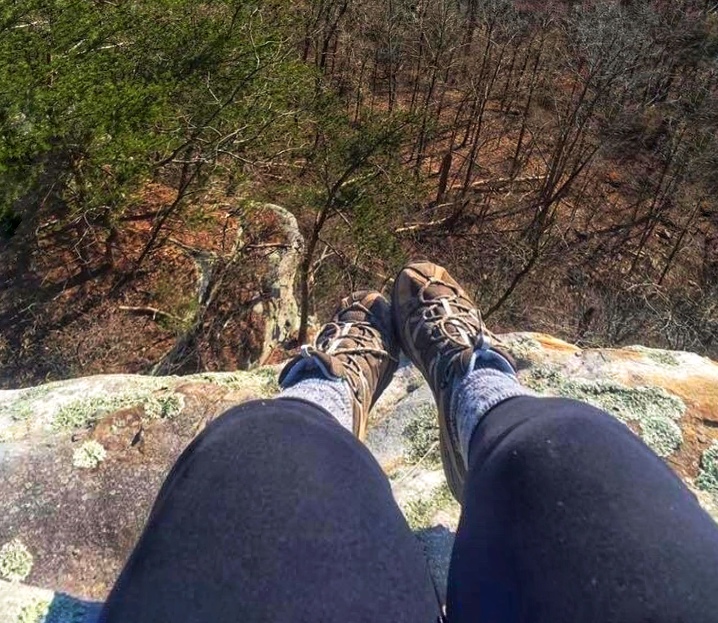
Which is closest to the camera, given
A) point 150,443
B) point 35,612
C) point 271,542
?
point 271,542

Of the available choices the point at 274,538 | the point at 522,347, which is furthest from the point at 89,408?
the point at 522,347

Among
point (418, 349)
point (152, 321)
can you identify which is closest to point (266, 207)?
point (152, 321)

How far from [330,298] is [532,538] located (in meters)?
7.63

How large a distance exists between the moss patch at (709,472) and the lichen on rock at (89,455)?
1762 millimetres

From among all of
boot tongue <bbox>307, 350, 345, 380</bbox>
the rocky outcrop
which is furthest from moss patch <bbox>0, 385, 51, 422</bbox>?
boot tongue <bbox>307, 350, 345, 380</bbox>

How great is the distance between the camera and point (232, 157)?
23.1 ft

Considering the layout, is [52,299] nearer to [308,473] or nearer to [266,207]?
Result: [266,207]

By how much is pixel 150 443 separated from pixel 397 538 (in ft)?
3.82

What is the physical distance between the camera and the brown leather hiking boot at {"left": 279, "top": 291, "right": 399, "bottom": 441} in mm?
1771

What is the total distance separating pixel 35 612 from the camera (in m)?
1.45

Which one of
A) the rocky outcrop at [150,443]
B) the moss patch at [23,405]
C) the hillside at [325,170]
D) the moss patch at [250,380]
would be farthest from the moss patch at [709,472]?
the hillside at [325,170]

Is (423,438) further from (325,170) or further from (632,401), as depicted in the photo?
(325,170)

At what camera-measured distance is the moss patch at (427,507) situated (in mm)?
1809

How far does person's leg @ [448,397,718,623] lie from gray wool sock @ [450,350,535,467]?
27 centimetres
